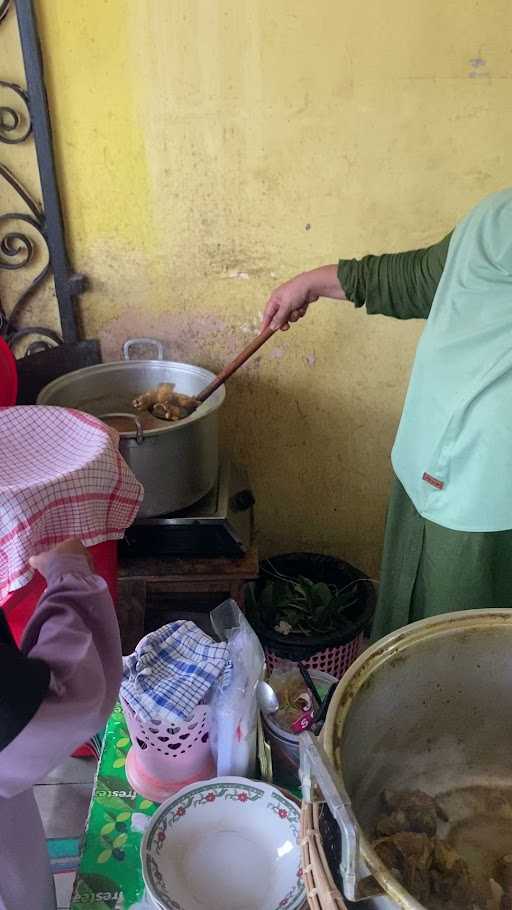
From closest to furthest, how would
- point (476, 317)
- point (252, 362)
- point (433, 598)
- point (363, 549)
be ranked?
point (476, 317) → point (433, 598) → point (252, 362) → point (363, 549)

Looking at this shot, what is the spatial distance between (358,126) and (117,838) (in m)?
1.51

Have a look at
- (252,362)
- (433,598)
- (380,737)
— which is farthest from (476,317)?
(252,362)

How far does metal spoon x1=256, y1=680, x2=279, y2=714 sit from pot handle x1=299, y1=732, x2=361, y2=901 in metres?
0.39

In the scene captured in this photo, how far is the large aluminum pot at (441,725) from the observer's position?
842 millimetres

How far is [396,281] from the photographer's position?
1.44m

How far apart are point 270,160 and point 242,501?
0.82 metres

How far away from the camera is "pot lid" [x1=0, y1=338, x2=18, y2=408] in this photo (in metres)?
1.43

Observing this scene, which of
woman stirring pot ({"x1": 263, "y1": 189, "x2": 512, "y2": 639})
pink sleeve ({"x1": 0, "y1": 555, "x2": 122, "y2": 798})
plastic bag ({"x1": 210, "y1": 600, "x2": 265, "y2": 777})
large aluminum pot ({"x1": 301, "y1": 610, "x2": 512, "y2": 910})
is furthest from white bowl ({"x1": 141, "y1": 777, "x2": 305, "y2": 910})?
woman stirring pot ({"x1": 263, "y1": 189, "x2": 512, "y2": 639})

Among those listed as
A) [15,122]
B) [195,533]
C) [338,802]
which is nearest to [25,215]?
[15,122]

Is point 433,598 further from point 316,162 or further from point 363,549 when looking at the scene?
point 316,162

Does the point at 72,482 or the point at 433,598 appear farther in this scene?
the point at 433,598

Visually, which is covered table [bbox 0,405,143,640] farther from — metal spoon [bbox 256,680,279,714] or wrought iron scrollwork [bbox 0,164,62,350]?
wrought iron scrollwork [bbox 0,164,62,350]

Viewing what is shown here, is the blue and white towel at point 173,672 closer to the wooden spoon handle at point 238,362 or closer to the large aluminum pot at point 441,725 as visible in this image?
the large aluminum pot at point 441,725

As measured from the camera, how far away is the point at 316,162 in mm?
1674
